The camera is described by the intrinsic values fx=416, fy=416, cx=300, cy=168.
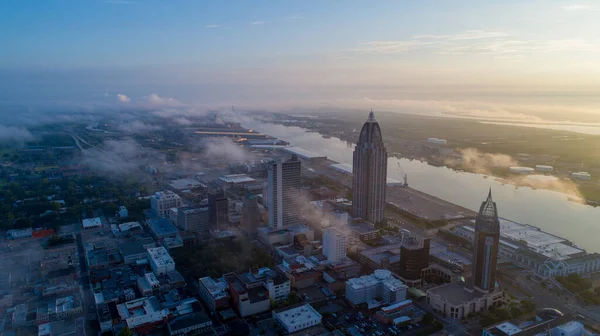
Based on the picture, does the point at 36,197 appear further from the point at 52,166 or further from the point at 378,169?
the point at 378,169

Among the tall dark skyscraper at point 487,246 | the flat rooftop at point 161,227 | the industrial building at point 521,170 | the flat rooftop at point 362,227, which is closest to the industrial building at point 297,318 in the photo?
the tall dark skyscraper at point 487,246

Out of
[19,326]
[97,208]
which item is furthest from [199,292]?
[97,208]

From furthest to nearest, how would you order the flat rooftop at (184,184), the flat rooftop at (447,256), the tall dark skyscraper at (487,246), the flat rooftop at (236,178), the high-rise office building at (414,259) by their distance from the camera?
the flat rooftop at (236,178)
the flat rooftop at (184,184)
the flat rooftop at (447,256)
the high-rise office building at (414,259)
the tall dark skyscraper at (487,246)

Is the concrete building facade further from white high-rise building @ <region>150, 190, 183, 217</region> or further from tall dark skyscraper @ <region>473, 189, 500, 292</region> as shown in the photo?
tall dark skyscraper @ <region>473, 189, 500, 292</region>

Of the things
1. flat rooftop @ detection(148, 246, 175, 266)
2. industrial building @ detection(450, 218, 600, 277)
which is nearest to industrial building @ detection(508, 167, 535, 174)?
industrial building @ detection(450, 218, 600, 277)

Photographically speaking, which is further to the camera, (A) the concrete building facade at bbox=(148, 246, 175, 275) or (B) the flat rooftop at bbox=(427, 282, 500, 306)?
(A) the concrete building facade at bbox=(148, 246, 175, 275)

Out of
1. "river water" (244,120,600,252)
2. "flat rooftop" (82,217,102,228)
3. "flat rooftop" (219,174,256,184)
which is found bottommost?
"river water" (244,120,600,252)

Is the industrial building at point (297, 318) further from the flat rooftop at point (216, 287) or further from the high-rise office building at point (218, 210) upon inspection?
the high-rise office building at point (218, 210)
